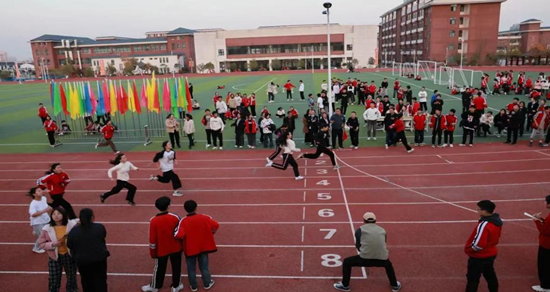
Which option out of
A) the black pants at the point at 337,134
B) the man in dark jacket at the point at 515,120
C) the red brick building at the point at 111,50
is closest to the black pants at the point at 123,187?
the black pants at the point at 337,134

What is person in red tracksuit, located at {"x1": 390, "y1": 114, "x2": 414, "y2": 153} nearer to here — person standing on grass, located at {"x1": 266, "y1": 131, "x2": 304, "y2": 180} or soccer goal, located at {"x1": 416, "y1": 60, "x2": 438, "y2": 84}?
person standing on grass, located at {"x1": 266, "y1": 131, "x2": 304, "y2": 180}

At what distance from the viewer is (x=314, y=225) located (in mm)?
9148

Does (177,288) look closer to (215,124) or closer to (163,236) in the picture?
(163,236)

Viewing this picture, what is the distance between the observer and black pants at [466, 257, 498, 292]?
5762 mm

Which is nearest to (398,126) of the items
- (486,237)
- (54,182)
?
(486,237)

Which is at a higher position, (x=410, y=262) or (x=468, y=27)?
(x=468, y=27)

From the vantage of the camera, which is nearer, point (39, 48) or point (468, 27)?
point (468, 27)

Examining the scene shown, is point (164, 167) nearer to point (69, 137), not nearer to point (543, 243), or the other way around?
point (543, 243)

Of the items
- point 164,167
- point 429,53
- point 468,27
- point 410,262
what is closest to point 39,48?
point 429,53

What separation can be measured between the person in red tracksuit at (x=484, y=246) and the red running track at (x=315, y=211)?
2.45 feet

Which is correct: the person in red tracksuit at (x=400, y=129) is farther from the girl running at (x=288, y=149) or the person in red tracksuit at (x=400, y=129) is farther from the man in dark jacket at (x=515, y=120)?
the girl running at (x=288, y=149)

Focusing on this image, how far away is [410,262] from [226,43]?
90670 millimetres

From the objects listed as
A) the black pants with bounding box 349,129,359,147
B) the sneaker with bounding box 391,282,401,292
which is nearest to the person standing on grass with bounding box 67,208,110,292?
the sneaker with bounding box 391,282,401,292

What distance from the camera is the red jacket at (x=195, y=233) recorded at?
20.0ft
